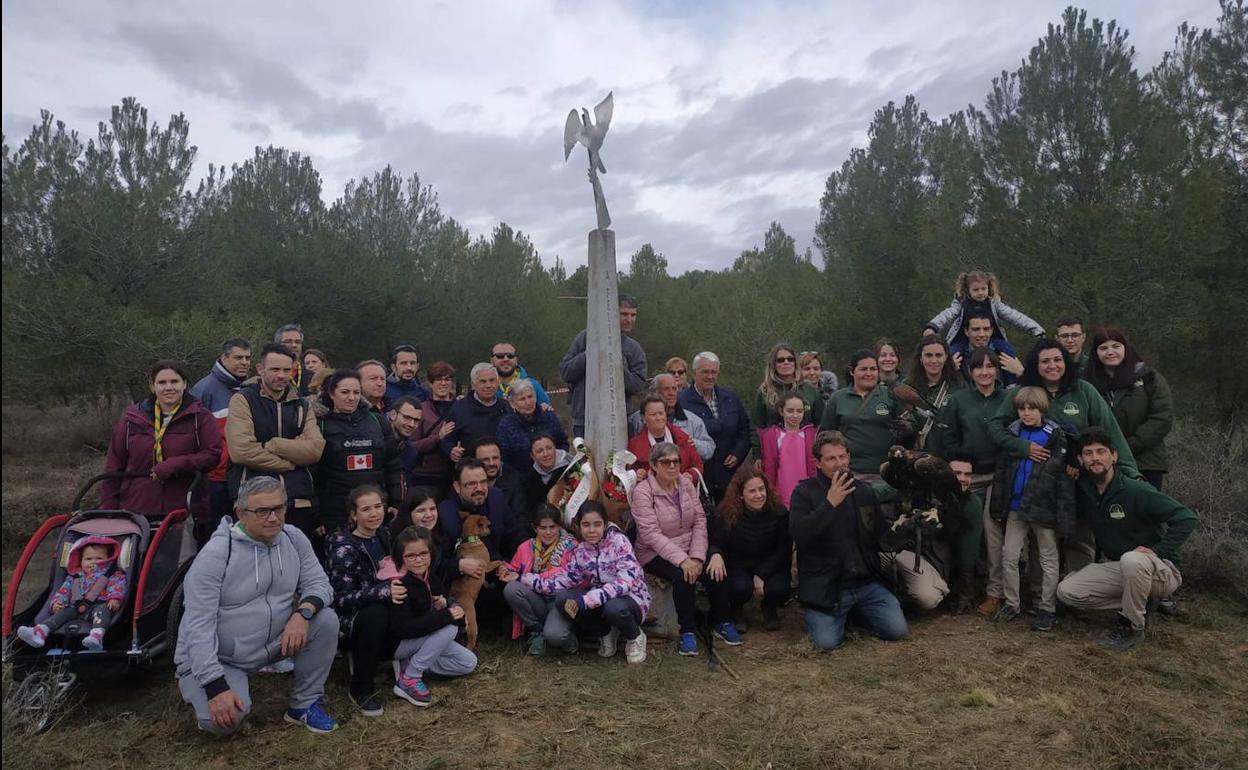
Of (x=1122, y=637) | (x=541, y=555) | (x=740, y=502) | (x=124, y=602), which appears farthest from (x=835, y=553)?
(x=124, y=602)

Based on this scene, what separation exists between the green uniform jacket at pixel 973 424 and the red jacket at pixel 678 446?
1669mm

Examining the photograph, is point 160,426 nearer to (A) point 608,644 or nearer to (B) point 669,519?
(A) point 608,644

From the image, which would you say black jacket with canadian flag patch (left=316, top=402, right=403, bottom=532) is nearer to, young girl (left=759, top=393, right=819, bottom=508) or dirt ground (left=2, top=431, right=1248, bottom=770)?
dirt ground (left=2, top=431, right=1248, bottom=770)

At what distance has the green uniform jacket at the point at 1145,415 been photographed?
471 cm

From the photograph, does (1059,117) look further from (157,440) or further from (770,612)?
(157,440)

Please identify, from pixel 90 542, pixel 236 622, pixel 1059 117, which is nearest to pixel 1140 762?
pixel 236 622

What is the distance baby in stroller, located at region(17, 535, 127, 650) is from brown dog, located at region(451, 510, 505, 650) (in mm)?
1685

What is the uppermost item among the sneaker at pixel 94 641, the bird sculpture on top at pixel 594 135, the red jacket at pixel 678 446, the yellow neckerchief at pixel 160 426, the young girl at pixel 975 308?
the bird sculpture on top at pixel 594 135

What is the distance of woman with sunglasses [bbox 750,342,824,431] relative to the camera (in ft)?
18.3

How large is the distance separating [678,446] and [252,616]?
2.62 m

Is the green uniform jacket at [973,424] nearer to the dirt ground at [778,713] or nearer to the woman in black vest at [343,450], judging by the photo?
the dirt ground at [778,713]

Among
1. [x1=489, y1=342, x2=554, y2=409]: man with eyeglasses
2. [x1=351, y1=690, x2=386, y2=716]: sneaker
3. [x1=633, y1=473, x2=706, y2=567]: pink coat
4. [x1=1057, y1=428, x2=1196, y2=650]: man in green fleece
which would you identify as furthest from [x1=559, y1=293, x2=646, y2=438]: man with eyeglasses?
[x1=1057, y1=428, x2=1196, y2=650]: man in green fleece

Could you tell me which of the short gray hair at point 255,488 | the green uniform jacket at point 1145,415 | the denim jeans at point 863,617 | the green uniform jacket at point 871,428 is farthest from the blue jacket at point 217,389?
the green uniform jacket at point 1145,415

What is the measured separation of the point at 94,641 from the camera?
11.8 feet
